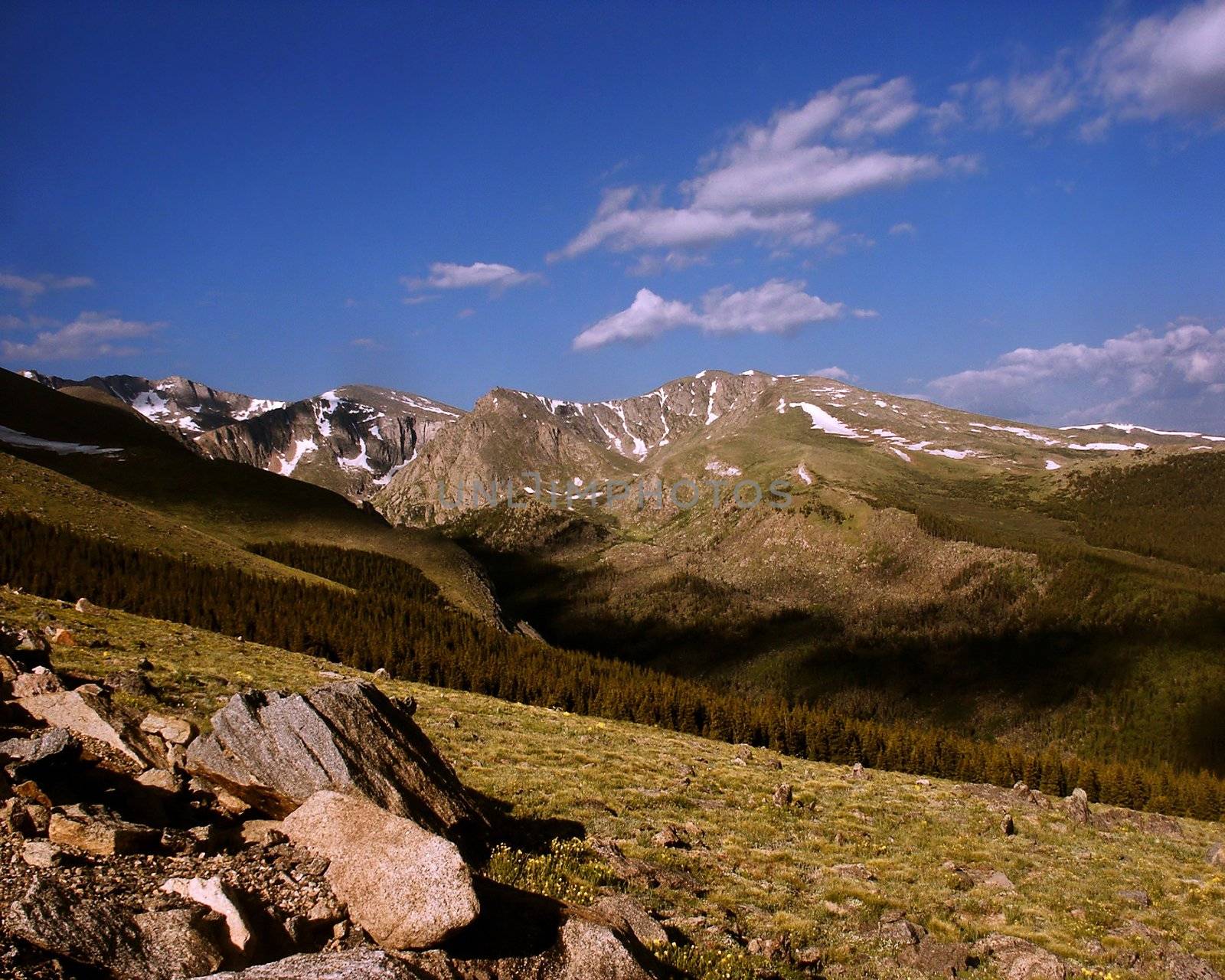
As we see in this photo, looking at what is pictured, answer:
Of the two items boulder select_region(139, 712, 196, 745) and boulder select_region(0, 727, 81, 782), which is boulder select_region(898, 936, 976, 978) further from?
boulder select_region(0, 727, 81, 782)

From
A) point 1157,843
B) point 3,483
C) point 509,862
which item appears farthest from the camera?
point 3,483

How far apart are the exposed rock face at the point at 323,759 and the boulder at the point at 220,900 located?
4.11 meters

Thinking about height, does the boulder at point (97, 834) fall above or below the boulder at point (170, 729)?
above

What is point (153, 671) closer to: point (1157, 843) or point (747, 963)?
point (747, 963)

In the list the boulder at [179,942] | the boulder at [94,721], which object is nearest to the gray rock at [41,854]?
the boulder at [179,942]

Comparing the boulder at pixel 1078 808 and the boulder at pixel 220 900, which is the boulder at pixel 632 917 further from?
the boulder at pixel 1078 808

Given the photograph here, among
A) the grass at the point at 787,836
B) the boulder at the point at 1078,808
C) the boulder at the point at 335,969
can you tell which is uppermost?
the boulder at the point at 335,969

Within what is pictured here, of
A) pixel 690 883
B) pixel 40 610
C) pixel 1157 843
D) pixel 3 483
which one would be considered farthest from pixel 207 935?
pixel 3 483

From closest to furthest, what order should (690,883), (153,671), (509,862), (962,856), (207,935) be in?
(207,935)
(509,862)
(690,883)
(962,856)
(153,671)

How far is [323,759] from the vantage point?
16.2 metres

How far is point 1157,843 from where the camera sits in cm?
3931

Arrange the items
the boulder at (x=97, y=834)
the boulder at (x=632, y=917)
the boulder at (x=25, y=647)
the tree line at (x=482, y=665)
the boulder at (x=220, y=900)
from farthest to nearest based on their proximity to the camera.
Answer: the tree line at (x=482, y=665), the boulder at (x=25, y=647), the boulder at (x=632, y=917), the boulder at (x=97, y=834), the boulder at (x=220, y=900)

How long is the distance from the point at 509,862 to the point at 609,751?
2500cm

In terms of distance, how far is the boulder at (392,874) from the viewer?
11625 millimetres
